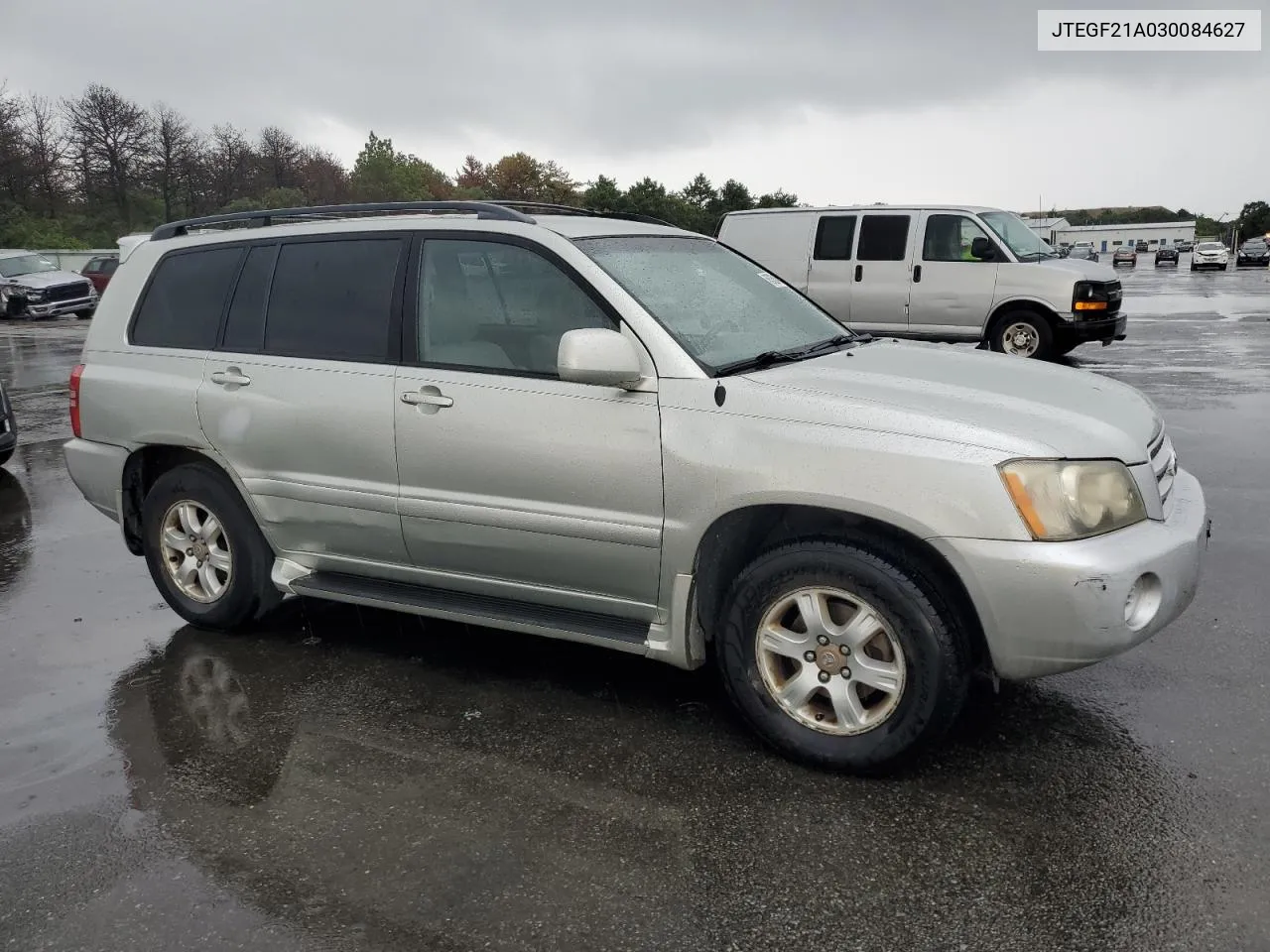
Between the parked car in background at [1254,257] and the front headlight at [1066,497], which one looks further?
the parked car in background at [1254,257]

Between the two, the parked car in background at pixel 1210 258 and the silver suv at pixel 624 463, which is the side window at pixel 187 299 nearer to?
the silver suv at pixel 624 463

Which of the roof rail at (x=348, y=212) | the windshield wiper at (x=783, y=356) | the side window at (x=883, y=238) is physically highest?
the roof rail at (x=348, y=212)

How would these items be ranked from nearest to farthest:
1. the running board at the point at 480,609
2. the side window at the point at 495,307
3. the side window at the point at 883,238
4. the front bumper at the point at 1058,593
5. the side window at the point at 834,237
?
the front bumper at the point at 1058,593
the running board at the point at 480,609
the side window at the point at 495,307
the side window at the point at 883,238
the side window at the point at 834,237

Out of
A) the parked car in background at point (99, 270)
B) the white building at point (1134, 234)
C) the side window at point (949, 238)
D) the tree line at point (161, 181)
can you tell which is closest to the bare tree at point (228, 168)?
the tree line at point (161, 181)

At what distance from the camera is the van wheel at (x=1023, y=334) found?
1334 cm

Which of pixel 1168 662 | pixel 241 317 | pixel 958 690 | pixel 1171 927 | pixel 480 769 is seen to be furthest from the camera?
pixel 241 317

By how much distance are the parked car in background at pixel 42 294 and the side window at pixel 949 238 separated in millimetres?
23132

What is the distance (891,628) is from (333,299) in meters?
2.68

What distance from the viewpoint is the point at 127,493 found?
5.16 metres

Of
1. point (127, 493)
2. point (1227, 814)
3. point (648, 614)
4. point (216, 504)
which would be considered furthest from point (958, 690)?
point (127, 493)

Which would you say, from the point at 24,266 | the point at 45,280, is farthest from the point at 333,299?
the point at 24,266

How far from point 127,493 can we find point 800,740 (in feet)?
11.2

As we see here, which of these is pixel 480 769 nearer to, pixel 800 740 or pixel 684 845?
pixel 684 845

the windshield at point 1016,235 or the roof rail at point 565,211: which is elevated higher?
the roof rail at point 565,211
